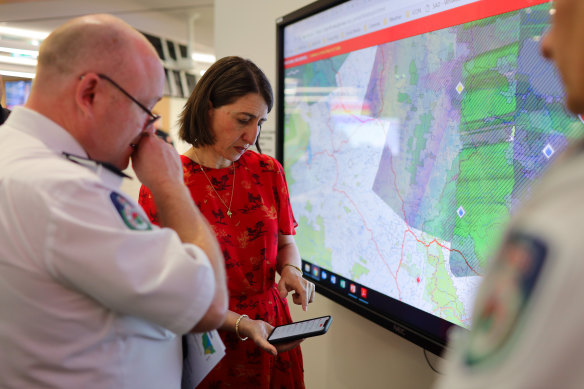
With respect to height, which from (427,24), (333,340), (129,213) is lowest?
(333,340)

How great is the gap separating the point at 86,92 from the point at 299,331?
91 cm

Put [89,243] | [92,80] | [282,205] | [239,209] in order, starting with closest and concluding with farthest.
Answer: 1. [89,243]
2. [92,80]
3. [239,209]
4. [282,205]

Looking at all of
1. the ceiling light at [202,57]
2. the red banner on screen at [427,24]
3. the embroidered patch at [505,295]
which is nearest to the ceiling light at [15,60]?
the ceiling light at [202,57]

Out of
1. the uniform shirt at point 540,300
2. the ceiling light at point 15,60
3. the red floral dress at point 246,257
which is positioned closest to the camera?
the uniform shirt at point 540,300

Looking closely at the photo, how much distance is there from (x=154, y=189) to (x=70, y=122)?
0.23 meters

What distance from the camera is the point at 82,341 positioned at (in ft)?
2.87

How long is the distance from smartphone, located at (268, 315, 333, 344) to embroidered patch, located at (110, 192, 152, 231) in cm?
65

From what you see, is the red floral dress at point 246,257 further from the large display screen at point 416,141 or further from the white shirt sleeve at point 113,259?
the white shirt sleeve at point 113,259

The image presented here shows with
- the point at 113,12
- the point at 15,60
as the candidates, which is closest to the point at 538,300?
the point at 15,60

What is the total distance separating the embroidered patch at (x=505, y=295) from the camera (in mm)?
373

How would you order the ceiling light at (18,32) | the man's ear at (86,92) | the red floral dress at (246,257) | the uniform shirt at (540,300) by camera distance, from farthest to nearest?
the ceiling light at (18,32) → the red floral dress at (246,257) → the man's ear at (86,92) → the uniform shirt at (540,300)

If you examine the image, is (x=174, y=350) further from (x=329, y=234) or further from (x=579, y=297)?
(x=329, y=234)

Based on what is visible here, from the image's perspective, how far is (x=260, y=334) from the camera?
4.76ft

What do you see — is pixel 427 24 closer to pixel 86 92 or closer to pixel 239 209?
pixel 239 209
